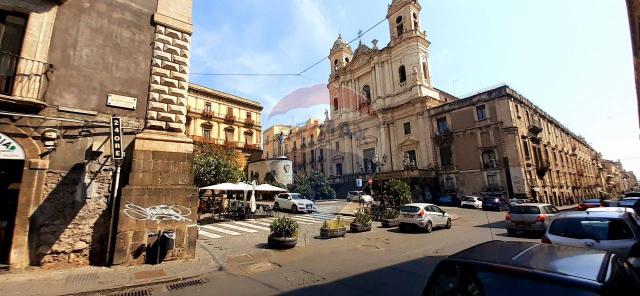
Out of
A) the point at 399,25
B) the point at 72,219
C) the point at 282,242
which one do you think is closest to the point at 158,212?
the point at 72,219

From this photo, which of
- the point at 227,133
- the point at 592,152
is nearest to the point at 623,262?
the point at 227,133

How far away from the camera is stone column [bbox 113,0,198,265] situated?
817cm

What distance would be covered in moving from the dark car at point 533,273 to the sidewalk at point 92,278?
6.44 metres

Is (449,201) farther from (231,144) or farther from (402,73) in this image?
(231,144)

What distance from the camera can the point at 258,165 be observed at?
128 ft

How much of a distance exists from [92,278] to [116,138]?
346 cm

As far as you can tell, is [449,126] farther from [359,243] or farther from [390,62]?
[359,243]

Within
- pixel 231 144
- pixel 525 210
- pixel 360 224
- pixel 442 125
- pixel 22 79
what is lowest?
pixel 360 224

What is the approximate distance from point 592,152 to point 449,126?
61851 mm

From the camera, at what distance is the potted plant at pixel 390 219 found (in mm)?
16719

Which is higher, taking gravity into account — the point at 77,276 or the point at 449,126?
the point at 449,126

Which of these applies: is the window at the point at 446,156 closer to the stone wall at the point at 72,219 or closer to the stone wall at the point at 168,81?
the stone wall at the point at 168,81

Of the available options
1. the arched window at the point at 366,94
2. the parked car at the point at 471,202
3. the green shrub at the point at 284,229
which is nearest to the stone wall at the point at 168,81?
the green shrub at the point at 284,229

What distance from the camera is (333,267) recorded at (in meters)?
8.00
